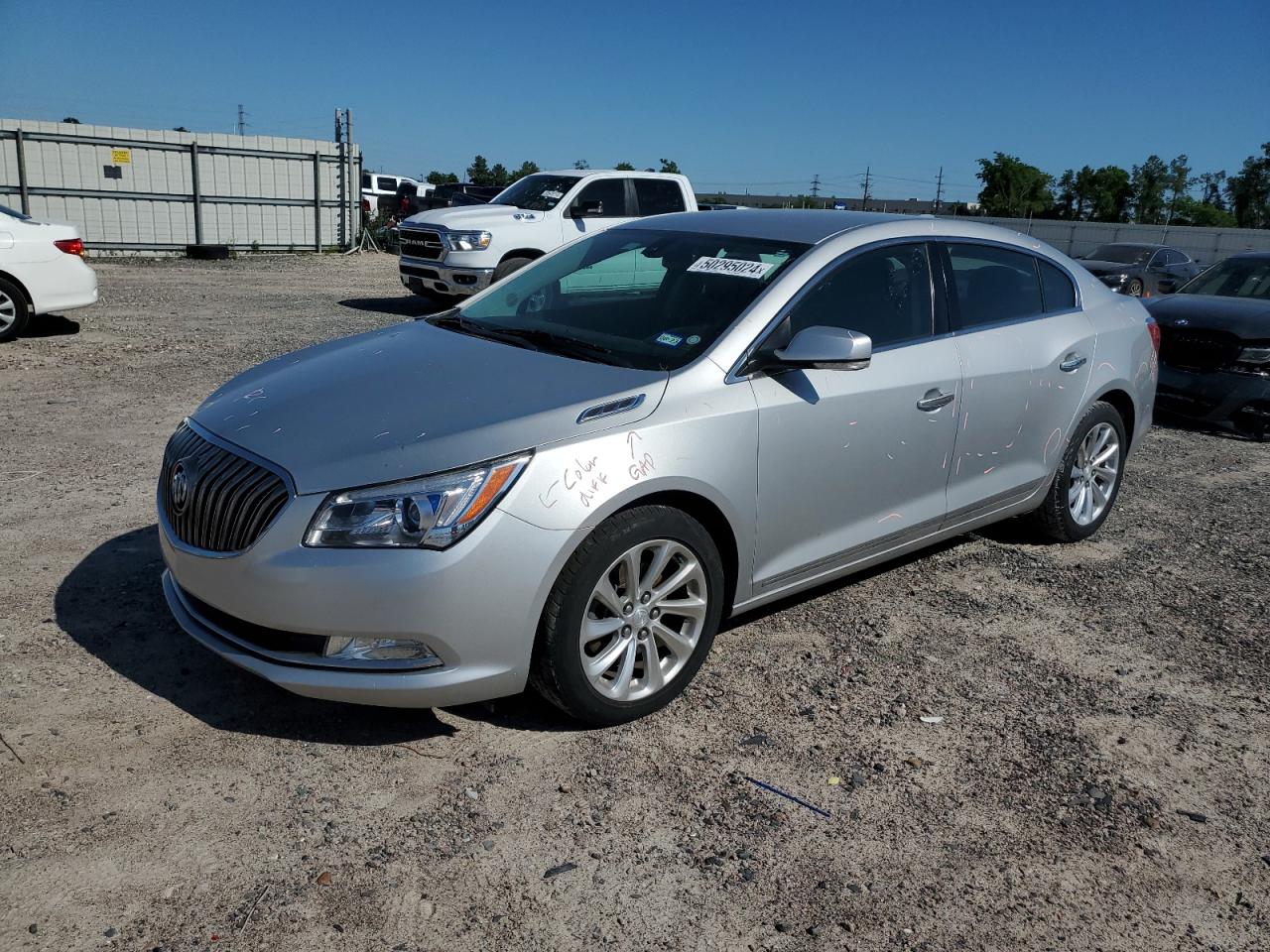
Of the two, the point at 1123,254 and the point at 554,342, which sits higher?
the point at 1123,254

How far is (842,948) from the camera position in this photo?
259 cm

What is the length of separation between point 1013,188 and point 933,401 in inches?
3067

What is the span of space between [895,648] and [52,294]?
9.54 m

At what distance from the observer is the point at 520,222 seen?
45.0 feet

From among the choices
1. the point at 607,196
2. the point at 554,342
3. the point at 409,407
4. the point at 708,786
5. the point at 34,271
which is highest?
the point at 607,196

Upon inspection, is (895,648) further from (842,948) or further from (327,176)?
(327,176)

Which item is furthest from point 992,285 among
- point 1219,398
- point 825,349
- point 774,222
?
point 1219,398

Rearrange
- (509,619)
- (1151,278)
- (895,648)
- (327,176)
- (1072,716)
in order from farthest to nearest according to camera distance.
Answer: (327,176), (1151,278), (895,648), (1072,716), (509,619)

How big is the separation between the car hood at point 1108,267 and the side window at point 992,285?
1621 cm

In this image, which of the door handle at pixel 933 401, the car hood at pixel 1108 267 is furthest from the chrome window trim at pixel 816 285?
the car hood at pixel 1108 267

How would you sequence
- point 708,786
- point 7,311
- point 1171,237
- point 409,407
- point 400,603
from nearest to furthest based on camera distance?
point 400,603
point 708,786
point 409,407
point 7,311
point 1171,237

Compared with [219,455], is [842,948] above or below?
below

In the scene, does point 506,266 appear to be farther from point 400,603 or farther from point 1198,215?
point 1198,215

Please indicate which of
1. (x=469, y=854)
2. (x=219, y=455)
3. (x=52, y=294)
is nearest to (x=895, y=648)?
(x=469, y=854)
